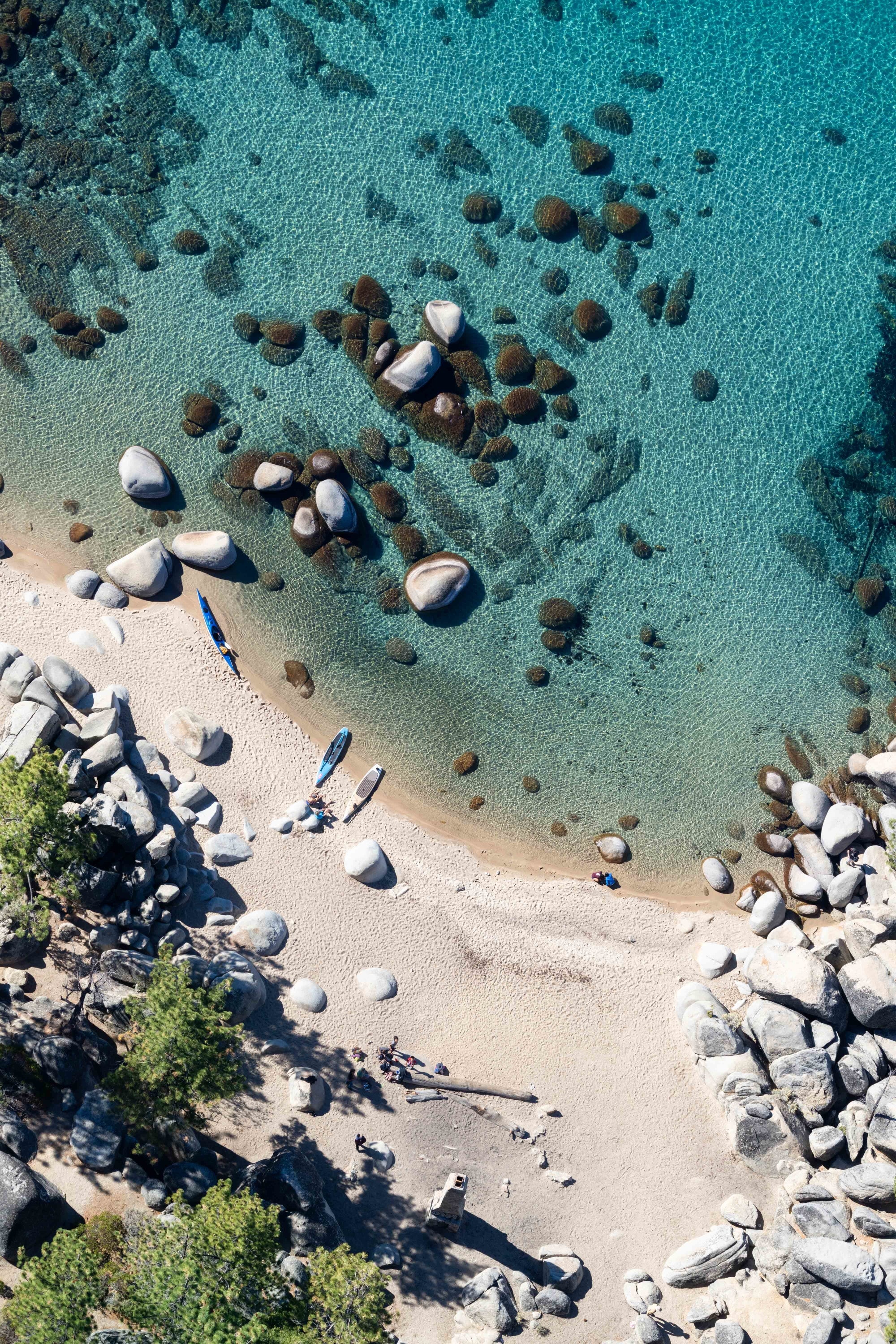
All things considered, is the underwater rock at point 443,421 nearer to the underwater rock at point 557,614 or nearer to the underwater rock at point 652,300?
the underwater rock at point 557,614

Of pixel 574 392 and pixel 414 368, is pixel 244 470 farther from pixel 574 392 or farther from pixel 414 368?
pixel 574 392

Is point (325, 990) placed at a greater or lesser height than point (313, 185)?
lesser

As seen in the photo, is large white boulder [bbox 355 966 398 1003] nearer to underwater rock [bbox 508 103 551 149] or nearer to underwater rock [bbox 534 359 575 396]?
underwater rock [bbox 534 359 575 396]

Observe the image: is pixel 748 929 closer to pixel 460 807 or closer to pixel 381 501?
pixel 460 807

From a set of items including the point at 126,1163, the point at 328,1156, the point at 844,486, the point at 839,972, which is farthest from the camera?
the point at 844,486

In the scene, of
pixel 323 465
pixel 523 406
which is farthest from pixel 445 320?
pixel 323 465

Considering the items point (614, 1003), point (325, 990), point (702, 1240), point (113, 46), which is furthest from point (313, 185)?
point (702, 1240)

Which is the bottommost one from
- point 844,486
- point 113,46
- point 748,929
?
point 748,929

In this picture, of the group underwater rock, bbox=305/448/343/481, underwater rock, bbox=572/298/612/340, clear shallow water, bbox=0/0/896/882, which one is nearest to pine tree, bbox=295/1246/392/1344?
clear shallow water, bbox=0/0/896/882

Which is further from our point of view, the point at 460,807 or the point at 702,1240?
the point at 460,807
